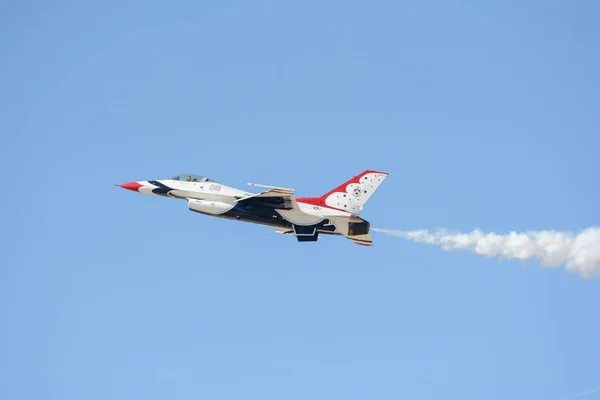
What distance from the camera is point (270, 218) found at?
147 ft

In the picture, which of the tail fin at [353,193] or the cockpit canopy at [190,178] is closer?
the tail fin at [353,193]

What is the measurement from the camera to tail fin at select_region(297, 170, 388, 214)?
4534cm

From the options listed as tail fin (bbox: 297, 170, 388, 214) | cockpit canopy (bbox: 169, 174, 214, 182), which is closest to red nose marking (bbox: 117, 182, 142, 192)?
cockpit canopy (bbox: 169, 174, 214, 182)

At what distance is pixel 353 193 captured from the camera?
45.5 m

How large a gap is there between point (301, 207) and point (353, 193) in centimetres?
297

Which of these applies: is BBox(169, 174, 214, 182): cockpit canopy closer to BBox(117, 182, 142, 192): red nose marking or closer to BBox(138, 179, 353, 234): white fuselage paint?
BBox(138, 179, 353, 234): white fuselage paint

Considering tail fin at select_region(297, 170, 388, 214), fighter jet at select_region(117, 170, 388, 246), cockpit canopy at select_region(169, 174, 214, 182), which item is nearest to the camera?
fighter jet at select_region(117, 170, 388, 246)

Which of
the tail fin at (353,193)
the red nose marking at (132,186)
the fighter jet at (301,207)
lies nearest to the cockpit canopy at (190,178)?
the fighter jet at (301,207)

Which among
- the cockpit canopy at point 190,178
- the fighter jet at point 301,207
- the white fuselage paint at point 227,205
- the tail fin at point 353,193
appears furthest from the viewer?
the cockpit canopy at point 190,178

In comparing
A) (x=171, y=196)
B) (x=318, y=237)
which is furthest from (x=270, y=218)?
(x=171, y=196)

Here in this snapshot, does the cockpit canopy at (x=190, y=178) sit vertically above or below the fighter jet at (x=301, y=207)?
above

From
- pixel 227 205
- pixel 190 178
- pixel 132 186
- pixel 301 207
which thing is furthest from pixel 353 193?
pixel 132 186

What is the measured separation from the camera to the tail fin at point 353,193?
45.3 metres

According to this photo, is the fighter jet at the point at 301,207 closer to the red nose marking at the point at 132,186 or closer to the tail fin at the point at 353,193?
the tail fin at the point at 353,193
